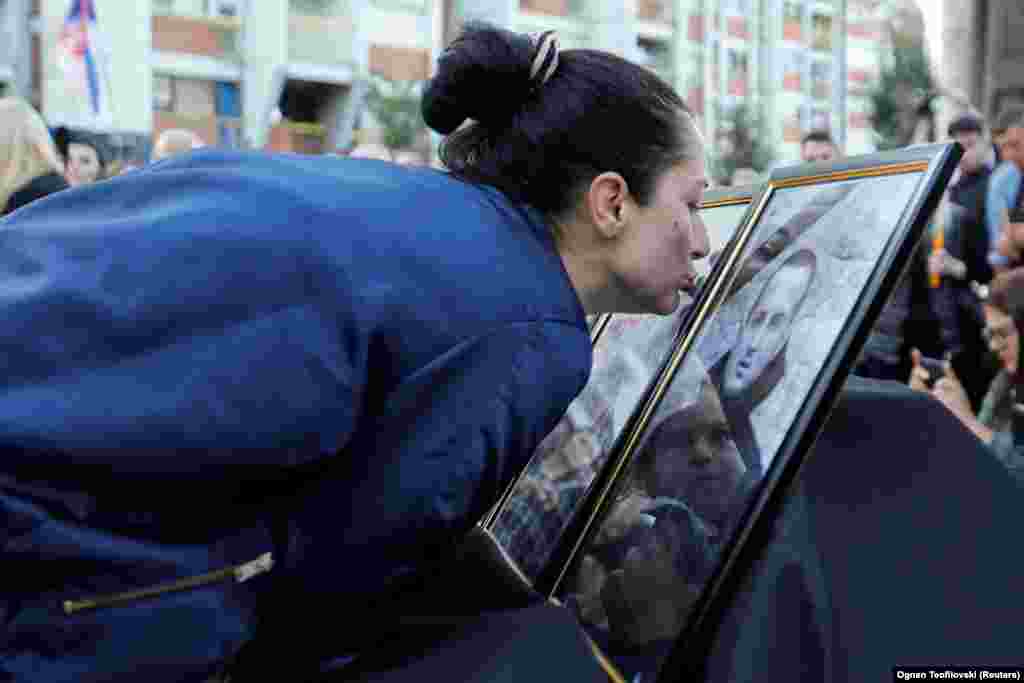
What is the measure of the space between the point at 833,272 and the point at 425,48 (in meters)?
26.7

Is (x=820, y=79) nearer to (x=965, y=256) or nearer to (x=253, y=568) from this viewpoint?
(x=965, y=256)

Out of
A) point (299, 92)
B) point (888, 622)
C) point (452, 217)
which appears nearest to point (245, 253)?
point (452, 217)

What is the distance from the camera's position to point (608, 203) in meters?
1.26

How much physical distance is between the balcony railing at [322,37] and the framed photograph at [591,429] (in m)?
23.9

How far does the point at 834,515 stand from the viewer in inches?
46.0

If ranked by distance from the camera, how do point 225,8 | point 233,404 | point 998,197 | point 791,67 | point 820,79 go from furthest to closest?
point 820,79 → point 791,67 → point 225,8 → point 998,197 → point 233,404

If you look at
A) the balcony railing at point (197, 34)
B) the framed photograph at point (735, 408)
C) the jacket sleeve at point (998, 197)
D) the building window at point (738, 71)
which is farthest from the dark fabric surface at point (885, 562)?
the building window at point (738, 71)

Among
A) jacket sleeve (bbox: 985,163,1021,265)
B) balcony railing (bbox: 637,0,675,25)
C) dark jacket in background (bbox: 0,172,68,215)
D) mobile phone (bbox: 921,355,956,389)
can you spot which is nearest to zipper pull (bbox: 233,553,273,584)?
dark jacket in background (bbox: 0,172,68,215)

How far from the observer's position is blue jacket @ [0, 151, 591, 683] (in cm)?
98

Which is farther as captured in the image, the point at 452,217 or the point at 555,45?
the point at 555,45

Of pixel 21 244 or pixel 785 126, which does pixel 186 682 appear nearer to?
pixel 21 244

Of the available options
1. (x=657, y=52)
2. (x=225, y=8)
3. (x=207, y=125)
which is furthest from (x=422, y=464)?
(x=657, y=52)

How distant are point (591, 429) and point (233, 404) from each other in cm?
64

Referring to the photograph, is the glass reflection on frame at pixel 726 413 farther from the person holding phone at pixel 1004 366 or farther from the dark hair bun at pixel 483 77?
the person holding phone at pixel 1004 366
